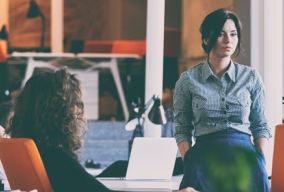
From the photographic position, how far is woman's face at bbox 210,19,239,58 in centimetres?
393

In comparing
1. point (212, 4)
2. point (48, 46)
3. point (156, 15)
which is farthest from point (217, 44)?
point (48, 46)

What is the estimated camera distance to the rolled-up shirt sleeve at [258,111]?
13.1 feet

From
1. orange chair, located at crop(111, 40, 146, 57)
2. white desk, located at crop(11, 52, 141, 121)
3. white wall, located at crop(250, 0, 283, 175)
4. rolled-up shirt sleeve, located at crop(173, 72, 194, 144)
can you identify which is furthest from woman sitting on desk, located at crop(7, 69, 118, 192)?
orange chair, located at crop(111, 40, 146, 57)

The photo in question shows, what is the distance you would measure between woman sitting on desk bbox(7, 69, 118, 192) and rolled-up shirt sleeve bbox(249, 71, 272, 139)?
2.68 ft

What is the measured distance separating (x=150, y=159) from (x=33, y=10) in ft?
30.4

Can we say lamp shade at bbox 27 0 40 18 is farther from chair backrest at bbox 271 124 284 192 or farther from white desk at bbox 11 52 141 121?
chair backrest at bbox 271 124 284 192

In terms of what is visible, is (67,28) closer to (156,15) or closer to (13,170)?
(156,15)

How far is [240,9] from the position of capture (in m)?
6.96

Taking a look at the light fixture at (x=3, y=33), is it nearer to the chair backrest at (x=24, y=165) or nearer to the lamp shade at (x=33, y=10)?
the lamp shade at (x=33, y=10)

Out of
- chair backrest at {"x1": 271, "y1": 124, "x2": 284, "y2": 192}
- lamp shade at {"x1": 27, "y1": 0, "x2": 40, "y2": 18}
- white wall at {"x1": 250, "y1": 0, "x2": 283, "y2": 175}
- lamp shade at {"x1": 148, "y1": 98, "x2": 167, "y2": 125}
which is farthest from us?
lamp shade at {"x1": 27, "y1": 0, "x2": 40, "y2": 18}

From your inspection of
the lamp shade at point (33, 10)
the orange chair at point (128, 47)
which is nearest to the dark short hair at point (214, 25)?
the orange chair at point (128, 47)

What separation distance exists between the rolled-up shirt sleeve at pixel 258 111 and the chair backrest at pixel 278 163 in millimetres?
223

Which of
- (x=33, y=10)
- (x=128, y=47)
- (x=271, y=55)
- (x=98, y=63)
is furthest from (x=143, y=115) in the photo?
(x=33, y=10)

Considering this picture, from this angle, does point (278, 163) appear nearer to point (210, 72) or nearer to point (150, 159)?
point (210, 72)
